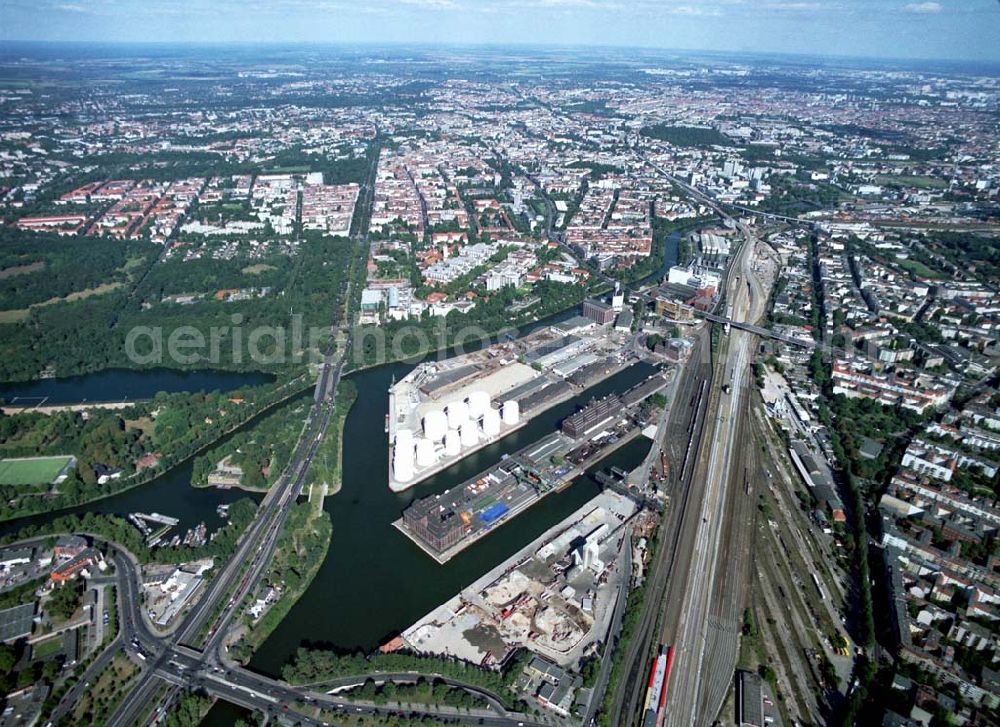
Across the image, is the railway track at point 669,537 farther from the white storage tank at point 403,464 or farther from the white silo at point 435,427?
the white storage tank at point 403,464

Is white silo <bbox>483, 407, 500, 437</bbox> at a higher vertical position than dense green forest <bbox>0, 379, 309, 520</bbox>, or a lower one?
higher

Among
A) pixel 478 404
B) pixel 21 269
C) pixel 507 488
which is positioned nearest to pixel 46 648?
pixel 507 488

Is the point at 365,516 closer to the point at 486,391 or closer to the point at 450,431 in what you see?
the point at 450,431

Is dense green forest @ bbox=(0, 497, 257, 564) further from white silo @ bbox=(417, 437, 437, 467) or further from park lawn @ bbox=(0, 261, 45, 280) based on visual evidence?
park lawn @ bbox=(0, 261, 45, 280)

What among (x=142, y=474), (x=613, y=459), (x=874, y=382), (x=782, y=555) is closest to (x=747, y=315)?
(x=874, y=382)

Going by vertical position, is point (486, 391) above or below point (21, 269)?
below

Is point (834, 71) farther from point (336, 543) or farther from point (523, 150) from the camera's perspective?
point (336, 543)

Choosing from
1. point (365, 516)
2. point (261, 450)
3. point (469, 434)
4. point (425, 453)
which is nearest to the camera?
point (365, 516)

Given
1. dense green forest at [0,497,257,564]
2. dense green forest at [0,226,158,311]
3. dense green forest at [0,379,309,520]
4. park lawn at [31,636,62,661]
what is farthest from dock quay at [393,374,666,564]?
dense green forest at [0,226,158,311]

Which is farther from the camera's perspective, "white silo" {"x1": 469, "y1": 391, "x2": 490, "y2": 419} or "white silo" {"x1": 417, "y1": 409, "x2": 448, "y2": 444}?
"white silo" {"x1": 469, "y1": 391, "x2": 490, "y2": 419}
